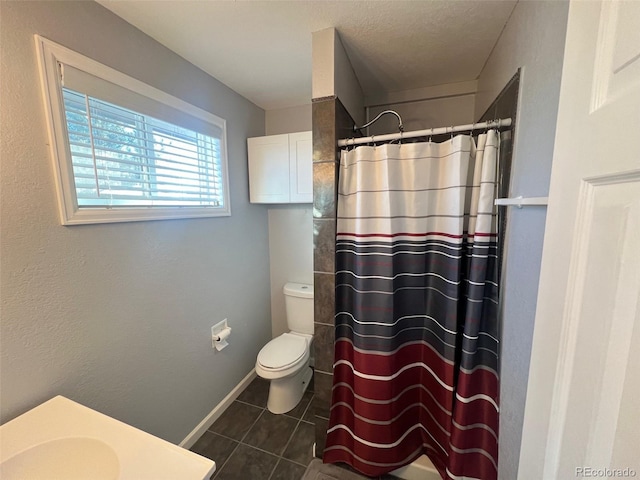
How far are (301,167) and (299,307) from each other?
3.74ft

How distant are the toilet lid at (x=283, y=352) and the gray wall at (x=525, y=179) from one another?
47.8 inches

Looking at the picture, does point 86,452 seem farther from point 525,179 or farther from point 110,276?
point 525,179

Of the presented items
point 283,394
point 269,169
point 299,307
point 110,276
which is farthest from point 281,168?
point 283,394

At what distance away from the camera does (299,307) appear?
2109 millimetres

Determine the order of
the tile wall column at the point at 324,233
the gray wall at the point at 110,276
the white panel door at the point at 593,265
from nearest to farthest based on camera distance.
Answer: the white panel door at the point at 593,265
the gray wall at the point at 110,276
the tile wall column at the point at 324,233

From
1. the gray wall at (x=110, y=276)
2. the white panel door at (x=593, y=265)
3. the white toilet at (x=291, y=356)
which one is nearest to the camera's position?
the white panel door at (x=593, y=265)

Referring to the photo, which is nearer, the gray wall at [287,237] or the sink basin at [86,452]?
the sink basin at [86,452]

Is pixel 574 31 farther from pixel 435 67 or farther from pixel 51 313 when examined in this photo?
pixel 51 313

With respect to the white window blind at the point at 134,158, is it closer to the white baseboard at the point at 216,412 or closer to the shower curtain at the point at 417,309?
the shower curtain at the point at 417,309

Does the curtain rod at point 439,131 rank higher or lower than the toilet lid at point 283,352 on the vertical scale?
higher

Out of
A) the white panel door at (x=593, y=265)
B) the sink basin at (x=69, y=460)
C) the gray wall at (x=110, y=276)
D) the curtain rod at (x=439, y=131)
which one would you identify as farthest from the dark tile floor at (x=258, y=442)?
the curtain rod at (x=439, y=131)

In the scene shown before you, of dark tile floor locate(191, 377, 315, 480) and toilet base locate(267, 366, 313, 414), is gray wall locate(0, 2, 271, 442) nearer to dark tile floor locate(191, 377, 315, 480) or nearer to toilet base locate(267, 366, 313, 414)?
dark tile floor locate(191, 377, 315, 480)

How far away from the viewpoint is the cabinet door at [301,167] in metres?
1.83

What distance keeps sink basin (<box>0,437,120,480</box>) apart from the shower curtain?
1.00m
